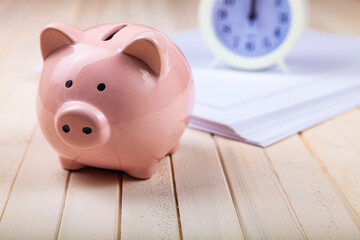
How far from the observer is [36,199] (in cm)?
108

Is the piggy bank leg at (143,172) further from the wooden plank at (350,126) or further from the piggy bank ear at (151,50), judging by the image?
the wooden plank at (350,126)

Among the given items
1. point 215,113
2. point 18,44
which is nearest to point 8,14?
point 18,44

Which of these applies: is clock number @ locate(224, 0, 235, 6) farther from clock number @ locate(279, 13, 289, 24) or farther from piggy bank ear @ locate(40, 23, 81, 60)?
piggy bank ear @ locate(40, 23, 81, 60)

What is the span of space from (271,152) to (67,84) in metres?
0.53

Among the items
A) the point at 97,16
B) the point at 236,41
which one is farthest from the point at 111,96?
the point at 97,16

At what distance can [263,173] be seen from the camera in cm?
120

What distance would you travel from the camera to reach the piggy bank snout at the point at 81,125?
102 cm

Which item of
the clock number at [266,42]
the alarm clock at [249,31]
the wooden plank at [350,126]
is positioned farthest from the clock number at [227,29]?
the wooden plank at [350,126]

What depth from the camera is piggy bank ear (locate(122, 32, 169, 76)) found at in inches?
40.6

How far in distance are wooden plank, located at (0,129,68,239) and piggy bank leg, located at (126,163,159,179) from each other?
0.15 m

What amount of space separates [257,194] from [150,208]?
229mm

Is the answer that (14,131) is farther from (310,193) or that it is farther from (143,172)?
(310,193)

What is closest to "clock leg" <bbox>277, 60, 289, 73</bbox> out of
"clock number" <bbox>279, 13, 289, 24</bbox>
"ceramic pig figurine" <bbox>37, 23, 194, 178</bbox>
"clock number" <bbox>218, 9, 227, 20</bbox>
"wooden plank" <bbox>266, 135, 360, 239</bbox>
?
"clock number" <bbox>279, 13, 289, 24</bbox>

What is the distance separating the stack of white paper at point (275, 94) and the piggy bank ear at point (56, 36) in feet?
1.47
